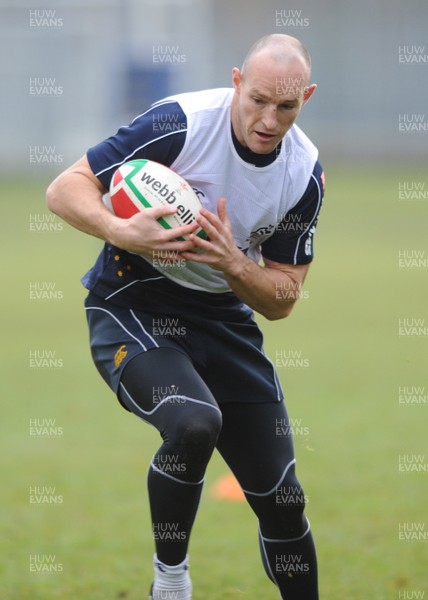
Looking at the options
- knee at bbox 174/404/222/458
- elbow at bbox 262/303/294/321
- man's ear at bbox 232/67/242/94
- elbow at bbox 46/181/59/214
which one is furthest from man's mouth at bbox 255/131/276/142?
knee at bbox 174/404/222/458

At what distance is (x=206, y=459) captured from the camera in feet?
14.1

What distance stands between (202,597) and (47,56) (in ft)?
89.5

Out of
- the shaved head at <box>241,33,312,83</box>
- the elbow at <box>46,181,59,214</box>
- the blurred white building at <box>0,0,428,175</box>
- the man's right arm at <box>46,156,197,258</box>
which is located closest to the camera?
the man's right arm at <box>46,156,197,258</box>

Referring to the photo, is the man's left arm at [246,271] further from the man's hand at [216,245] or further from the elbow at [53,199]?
the elbow at [53,199]

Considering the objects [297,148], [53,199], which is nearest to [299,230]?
[297,148]

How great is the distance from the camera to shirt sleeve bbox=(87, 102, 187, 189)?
4.66 metres

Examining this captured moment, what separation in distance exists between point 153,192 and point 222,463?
462 centimetres

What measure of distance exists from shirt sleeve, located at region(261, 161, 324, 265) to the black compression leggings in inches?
27.3

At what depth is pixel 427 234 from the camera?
20781 mm

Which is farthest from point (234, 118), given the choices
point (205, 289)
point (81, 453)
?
point (81, 453)

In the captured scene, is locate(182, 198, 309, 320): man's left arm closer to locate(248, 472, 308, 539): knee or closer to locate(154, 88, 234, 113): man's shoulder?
locate(154, 88, 234, 113): man's shoulder

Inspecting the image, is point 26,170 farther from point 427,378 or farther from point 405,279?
point 427,378

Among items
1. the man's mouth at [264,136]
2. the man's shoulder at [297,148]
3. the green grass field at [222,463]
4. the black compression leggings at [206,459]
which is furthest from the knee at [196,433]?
the green grass field at [222,463]

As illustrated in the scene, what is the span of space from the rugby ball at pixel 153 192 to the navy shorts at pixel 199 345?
496 millimetres
